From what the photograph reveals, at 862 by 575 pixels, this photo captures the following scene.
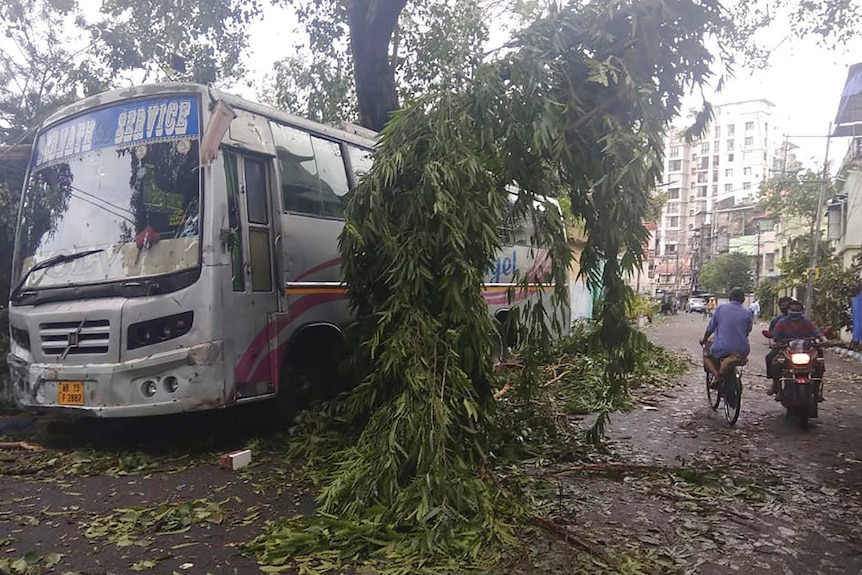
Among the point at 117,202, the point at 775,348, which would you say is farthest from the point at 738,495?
the point at 117,202

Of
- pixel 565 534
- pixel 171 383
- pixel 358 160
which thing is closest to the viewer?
pixel 565 534

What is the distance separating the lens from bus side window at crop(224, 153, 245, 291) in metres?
5.57

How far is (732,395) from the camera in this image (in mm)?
7652

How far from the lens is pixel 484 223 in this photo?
485 cm

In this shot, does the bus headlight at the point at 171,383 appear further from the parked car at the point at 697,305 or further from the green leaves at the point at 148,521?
the parked car at the point at 697,305

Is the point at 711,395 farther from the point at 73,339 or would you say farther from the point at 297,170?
the point at 73,339

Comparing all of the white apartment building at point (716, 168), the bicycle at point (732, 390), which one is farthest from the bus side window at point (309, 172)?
the white apartment building at point (716, 168)

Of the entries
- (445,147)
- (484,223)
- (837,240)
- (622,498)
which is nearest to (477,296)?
(484,223)

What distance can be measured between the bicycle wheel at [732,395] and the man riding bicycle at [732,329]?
0.43 feet

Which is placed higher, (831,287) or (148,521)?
(831,287)

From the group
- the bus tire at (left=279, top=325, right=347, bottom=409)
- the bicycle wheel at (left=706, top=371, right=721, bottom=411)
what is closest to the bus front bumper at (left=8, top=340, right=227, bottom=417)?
the bus tire at (left=279, top=325, right=347, bottom=409)

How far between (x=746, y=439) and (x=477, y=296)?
12.5 feet

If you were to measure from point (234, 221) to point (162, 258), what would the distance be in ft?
2.08

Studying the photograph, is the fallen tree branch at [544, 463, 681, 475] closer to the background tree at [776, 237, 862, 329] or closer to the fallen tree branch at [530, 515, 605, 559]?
the fallen tree branch at [530, 515, 605, 559]
